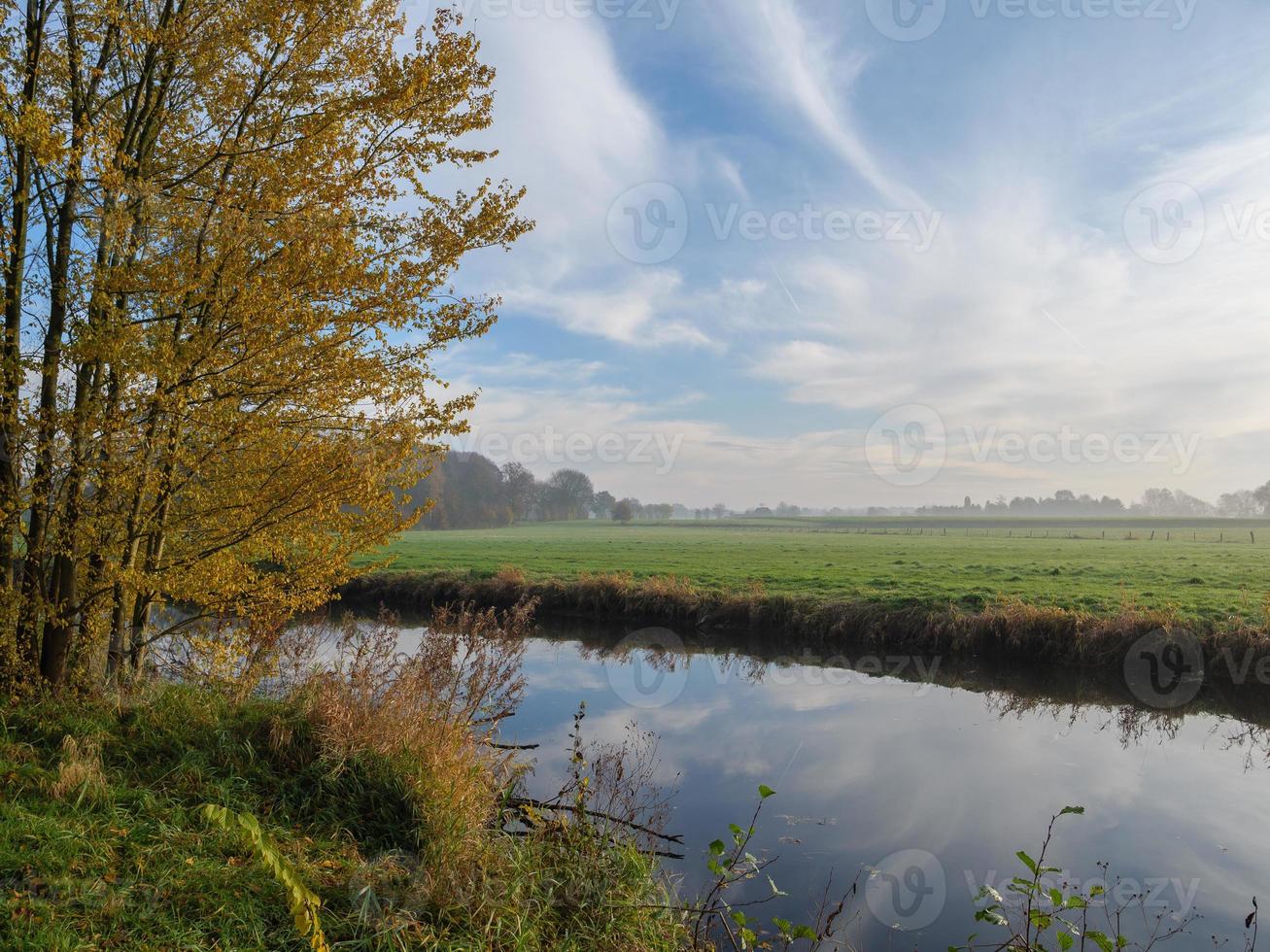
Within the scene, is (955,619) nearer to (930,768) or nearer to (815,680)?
(815,680)

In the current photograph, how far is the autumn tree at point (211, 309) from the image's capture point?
20.3 ft

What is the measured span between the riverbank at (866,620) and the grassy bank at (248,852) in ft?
14.7

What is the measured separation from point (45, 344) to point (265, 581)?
2906 mm

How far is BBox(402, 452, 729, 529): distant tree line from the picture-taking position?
9769cm

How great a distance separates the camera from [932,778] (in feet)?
31.3
